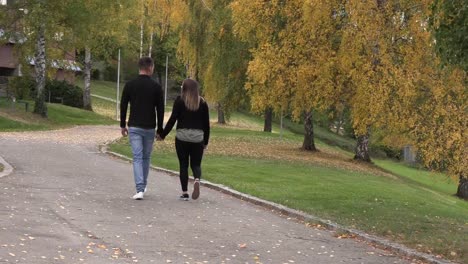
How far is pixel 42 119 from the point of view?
35062 mm

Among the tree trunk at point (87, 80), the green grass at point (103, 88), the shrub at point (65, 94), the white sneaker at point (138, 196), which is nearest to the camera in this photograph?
the white sneaker at point (138, 196)

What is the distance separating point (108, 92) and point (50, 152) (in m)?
59.9

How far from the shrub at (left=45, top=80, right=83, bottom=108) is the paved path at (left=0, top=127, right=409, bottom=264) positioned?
40.3 meters

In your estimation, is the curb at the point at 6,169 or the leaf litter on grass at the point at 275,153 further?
the leaf litter on grass at the point at 275,153

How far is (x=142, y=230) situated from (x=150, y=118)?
2.65 m

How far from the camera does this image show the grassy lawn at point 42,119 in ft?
100

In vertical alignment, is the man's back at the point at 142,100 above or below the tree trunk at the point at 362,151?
above

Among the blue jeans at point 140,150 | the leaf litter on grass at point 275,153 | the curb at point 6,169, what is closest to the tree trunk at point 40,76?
the leaf litter on grass at point 275,153

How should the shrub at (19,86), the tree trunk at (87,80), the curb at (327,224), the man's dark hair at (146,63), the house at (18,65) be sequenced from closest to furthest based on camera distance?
the curb at (327,224), the man's dark hair at (146,63), the shrub at (19,86), the house at (18,65), the tree trunk at (87,80)

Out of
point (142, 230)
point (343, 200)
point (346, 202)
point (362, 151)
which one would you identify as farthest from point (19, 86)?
point (142, 230)

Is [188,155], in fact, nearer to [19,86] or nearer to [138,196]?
[138,196]

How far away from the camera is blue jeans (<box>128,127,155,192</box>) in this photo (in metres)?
9.98

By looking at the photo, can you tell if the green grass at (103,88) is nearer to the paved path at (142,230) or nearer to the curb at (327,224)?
the curb at (327,224)

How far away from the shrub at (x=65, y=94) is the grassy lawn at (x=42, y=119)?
733cm
